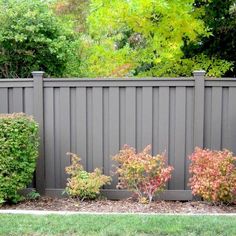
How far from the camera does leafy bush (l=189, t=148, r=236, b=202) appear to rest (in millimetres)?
6395

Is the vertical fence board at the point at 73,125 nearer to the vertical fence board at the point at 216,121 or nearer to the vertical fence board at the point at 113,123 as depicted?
the vertical fence board at the point at 113,123

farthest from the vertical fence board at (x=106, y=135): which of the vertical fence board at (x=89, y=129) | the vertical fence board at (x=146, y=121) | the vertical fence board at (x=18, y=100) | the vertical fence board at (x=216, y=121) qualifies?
the vertical fence board at (x=216, y=121)

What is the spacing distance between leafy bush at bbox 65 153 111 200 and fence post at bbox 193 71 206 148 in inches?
58.0

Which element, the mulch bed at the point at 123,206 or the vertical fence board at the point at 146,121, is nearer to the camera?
the mulch bed at the point at 123,206

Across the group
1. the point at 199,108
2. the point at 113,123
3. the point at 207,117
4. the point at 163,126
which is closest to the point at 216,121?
the point at 207,117

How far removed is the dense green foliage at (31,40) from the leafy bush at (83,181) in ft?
9.68

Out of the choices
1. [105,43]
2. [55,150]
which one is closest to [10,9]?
[105,43]

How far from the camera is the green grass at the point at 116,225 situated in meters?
5.09

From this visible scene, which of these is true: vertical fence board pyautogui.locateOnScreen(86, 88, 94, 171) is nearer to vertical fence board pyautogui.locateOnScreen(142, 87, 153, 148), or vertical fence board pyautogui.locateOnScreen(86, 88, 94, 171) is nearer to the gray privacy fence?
the gray privacy fence

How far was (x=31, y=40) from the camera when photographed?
30.3ft

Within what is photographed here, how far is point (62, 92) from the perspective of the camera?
7.35 meters

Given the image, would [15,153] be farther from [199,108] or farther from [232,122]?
[232,122]

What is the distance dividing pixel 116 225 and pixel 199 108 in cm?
258

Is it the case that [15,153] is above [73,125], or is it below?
below
